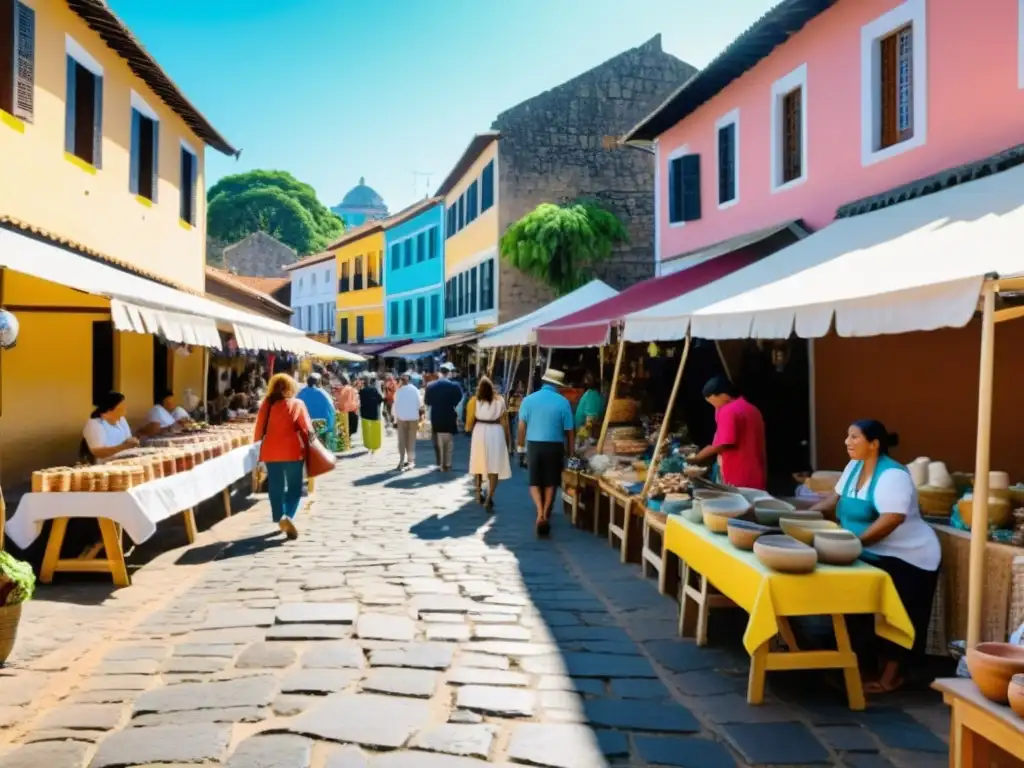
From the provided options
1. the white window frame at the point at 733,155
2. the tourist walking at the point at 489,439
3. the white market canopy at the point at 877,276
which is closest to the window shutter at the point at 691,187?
the white window frame at the point at 733,155

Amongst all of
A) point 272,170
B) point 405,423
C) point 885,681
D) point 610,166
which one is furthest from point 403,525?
point 272,170

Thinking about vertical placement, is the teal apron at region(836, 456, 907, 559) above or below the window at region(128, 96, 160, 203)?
below

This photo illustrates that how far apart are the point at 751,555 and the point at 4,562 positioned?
4198mm

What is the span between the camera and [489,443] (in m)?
10.9

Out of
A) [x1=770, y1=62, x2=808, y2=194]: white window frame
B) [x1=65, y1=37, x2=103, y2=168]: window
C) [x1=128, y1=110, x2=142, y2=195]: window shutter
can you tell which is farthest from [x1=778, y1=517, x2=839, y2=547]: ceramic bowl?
[x1=128, y1=110, x2=142, y2=195]: window shutter

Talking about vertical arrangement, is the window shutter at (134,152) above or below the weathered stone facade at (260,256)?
below

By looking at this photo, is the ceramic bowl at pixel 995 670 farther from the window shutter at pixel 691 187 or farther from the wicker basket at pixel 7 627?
the window shutter at pixel 691 187

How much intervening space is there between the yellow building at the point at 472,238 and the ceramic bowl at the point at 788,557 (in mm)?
20523

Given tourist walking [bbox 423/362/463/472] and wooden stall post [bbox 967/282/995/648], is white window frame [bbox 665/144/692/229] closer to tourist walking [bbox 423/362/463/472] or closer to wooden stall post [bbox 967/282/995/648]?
tourist walking [bbox 423/362/463/472]

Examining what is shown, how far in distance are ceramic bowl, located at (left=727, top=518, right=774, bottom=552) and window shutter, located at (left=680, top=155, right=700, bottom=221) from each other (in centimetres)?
987

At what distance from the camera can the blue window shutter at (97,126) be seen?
11.5 metres

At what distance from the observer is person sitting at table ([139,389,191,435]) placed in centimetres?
1096

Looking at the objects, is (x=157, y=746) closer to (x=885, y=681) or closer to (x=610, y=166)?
(x=885, y=681)

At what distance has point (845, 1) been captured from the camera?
1020 cm
